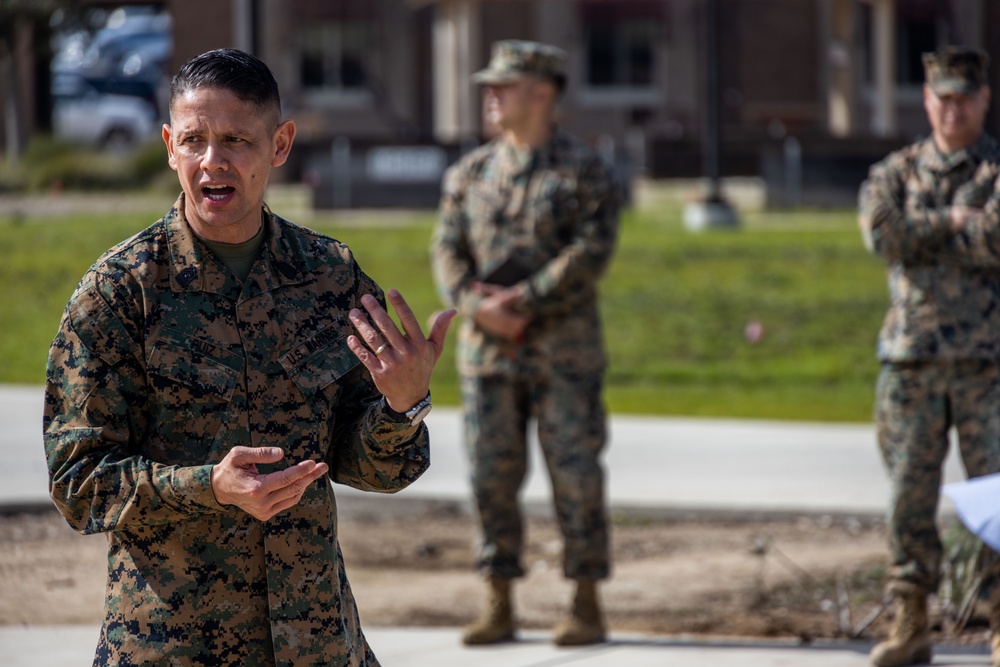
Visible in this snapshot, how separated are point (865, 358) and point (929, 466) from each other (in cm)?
772

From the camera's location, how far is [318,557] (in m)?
2.83

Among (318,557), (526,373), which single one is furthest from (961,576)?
(318,557)

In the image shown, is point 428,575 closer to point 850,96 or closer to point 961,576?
point 961,576

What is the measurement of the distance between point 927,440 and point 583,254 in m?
1.47

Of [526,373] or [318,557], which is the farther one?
[526,373]

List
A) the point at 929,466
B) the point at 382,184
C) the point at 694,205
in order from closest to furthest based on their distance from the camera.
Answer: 1. the point at 929,466
2. the point at 694,205
3. the point at 382,184

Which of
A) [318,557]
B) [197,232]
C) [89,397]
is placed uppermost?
[197,232]

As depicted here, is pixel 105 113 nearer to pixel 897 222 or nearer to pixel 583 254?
pixel 583 254

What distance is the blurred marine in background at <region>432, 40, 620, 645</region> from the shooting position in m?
5.82

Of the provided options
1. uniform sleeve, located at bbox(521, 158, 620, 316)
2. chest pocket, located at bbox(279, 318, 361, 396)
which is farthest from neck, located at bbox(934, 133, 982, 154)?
chest pocket, located at bbox(279, 318, 361, 396)

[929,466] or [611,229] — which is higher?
[611,229]

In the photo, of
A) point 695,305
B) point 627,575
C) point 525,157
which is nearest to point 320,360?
point 525,157

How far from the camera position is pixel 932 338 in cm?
530

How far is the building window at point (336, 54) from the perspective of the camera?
34188 millimetres
